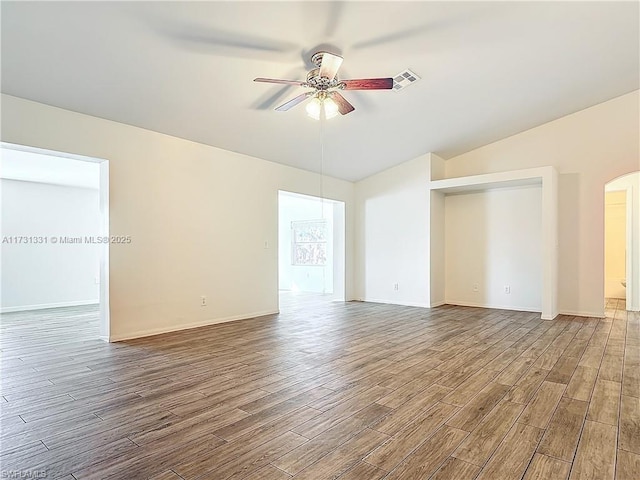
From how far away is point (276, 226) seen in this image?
→ 591cm

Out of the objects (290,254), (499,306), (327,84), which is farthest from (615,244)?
(327,84)

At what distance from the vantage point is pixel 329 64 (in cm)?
303

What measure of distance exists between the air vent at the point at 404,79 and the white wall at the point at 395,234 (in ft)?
8.21

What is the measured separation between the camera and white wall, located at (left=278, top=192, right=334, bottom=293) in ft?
30.5

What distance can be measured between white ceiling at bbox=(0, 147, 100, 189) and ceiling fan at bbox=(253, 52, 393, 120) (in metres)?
2.82

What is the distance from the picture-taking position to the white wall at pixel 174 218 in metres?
3.90

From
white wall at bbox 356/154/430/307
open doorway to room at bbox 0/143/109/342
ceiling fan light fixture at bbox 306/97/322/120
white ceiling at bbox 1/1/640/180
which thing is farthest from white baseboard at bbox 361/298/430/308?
open doorway to room at bbox 0/143/109/342

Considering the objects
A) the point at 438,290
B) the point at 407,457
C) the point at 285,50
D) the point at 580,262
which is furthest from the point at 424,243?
the point at 407,457

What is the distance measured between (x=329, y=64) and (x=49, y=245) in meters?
6.64

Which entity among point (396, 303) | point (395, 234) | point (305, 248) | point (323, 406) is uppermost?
point (395, 234)

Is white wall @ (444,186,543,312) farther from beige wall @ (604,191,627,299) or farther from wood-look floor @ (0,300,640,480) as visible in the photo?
beige wall @ (604,191,627,299)

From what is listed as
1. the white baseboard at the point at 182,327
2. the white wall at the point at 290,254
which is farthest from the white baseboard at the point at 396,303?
the white baseboard at the point at 182,327

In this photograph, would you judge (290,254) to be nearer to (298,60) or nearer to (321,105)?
(321,105)

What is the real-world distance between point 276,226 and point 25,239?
468 centimetres
